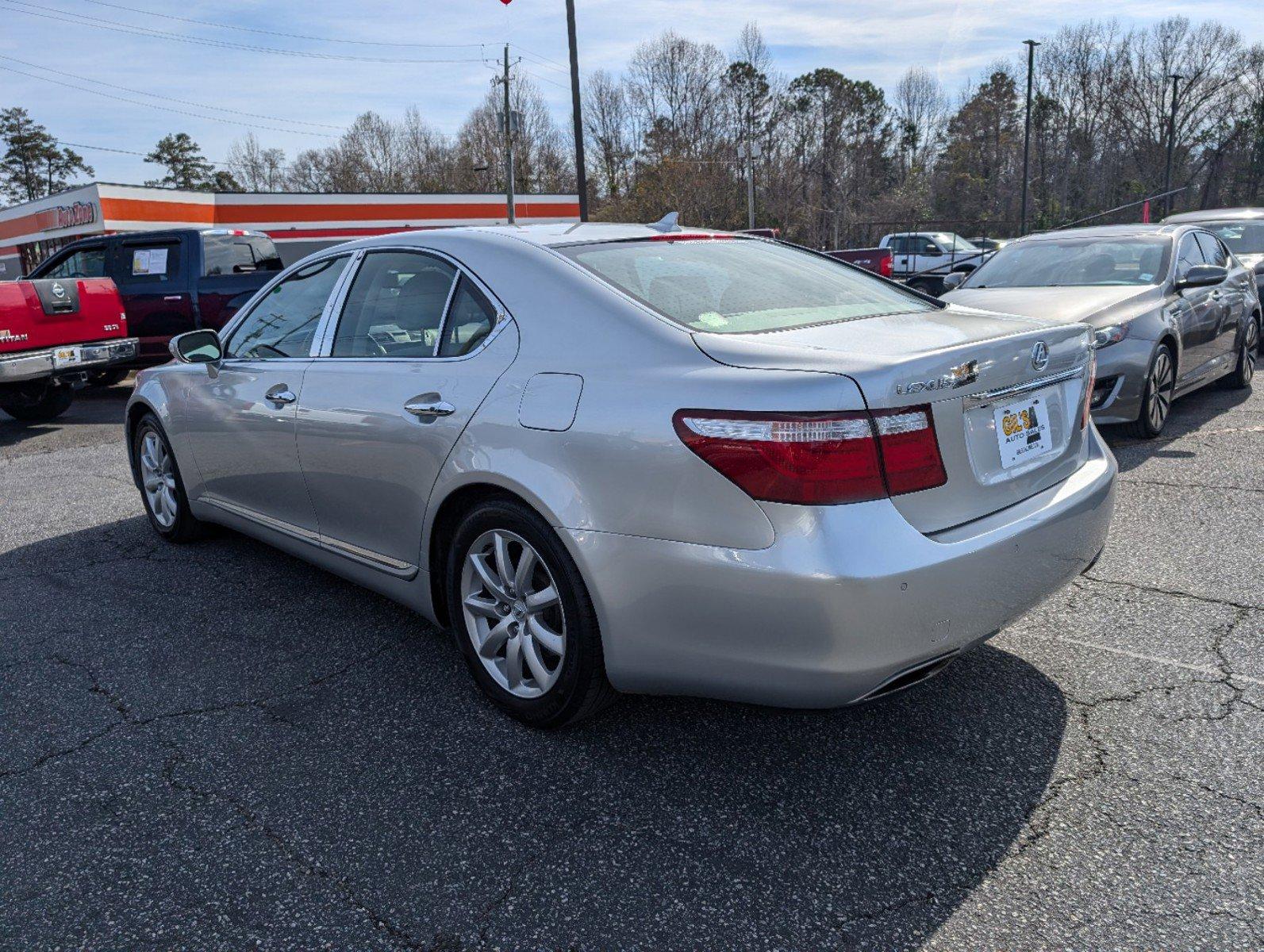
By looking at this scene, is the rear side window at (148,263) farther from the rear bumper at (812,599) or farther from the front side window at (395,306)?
the rear bumper at (812,599)

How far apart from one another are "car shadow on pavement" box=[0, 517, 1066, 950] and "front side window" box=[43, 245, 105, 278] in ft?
32.7

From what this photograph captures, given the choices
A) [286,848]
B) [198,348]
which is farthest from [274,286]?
[286,848]

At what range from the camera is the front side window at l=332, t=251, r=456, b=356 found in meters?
3.37

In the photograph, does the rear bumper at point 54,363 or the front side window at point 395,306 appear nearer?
the front side window at point 395,306

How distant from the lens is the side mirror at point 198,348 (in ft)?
15.0

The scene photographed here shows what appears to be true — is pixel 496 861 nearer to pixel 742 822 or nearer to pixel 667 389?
pixel 742 822

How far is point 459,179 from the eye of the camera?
65250 millimetres

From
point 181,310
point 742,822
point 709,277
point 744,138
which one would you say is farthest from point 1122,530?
point 744,138

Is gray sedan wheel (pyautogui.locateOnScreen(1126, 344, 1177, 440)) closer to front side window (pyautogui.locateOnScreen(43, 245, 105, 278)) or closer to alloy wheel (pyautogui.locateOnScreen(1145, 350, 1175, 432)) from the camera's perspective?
alloy wheel (pyautogui.locateOnScreen(1145, 350, 1175, 432))

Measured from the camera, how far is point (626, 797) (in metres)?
2.68

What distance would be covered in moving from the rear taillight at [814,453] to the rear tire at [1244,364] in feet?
25.5

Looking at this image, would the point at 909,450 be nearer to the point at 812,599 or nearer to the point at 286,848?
the point at 812,599

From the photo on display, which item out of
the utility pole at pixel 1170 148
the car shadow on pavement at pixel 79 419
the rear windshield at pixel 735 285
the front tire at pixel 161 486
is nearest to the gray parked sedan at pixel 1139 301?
the rear windshield at pixel 735 285

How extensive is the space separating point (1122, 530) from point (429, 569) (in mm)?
3468
